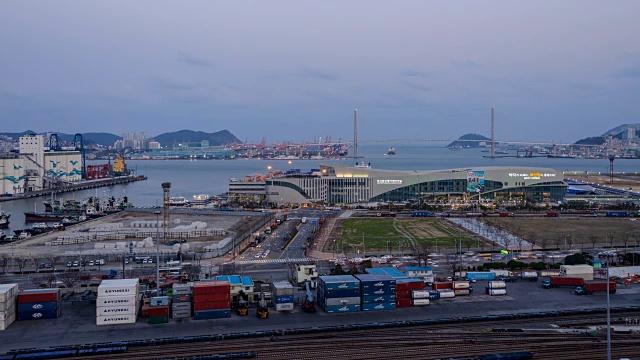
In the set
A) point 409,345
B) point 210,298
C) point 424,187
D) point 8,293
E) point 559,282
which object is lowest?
point 409,345

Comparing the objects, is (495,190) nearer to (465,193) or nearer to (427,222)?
(465,193)

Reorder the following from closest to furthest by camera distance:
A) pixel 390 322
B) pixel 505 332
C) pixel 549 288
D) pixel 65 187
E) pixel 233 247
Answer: pixel 505 332
pixel 390 322
pixel 549 288
pixel 233 247
pixel 65 187

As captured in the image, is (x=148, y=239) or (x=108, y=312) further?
(x=148, y=239)

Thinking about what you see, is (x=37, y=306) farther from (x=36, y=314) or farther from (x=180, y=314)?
(x=180, y=314)

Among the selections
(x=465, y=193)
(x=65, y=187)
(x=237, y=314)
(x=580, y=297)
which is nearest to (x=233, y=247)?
(x=237, y=314)

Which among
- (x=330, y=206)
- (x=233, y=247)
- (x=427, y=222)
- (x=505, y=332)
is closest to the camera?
(x=505, y=332)

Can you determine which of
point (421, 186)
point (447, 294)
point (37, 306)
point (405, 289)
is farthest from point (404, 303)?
point (421, 186)

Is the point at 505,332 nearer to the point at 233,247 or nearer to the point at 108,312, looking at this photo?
the point at 108,312
